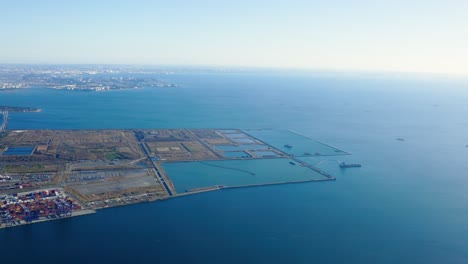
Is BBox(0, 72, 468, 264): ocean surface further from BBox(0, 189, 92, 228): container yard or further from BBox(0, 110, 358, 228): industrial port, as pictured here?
BBox(0, 110, 358, 228): industrial port

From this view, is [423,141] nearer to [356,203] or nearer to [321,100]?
[356,203]

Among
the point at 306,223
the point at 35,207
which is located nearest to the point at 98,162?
the point at 35,207

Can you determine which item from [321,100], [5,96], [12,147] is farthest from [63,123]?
[321,100]

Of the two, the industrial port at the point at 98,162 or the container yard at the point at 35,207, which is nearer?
the container yard at the point at 35,207

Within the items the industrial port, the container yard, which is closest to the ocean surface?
the container yard

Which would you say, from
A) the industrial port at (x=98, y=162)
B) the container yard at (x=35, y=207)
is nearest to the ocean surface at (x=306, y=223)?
the container yard at (x=35, y=207)

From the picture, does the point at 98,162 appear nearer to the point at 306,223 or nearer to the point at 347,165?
the point at 306,223

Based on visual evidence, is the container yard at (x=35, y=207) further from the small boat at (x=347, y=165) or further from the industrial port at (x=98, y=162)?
the small boat at (x=347, y=165)

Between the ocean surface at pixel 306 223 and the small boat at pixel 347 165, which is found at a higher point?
the small boat at pixel 347 165
